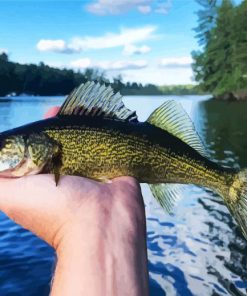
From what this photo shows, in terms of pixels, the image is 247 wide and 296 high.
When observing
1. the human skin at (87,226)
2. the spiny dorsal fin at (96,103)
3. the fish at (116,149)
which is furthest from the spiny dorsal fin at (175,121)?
the human skin at (87,226)

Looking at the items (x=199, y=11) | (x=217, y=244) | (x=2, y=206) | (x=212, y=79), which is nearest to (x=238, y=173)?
(x=2, y=206)

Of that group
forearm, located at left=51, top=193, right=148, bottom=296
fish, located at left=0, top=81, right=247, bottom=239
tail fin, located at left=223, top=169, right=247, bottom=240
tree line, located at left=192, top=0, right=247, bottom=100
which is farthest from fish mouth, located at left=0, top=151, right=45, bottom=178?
tree line, located at left=192, top=0, right=247, bottom=100

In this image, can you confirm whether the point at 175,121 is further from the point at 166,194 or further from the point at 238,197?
the point at 238,197

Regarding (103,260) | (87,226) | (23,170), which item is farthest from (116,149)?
(103,260)

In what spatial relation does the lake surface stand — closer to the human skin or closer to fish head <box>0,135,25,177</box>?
fish head <box>0,135,25,177</box>

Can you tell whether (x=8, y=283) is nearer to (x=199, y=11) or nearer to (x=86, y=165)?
(x=86, y=165)
